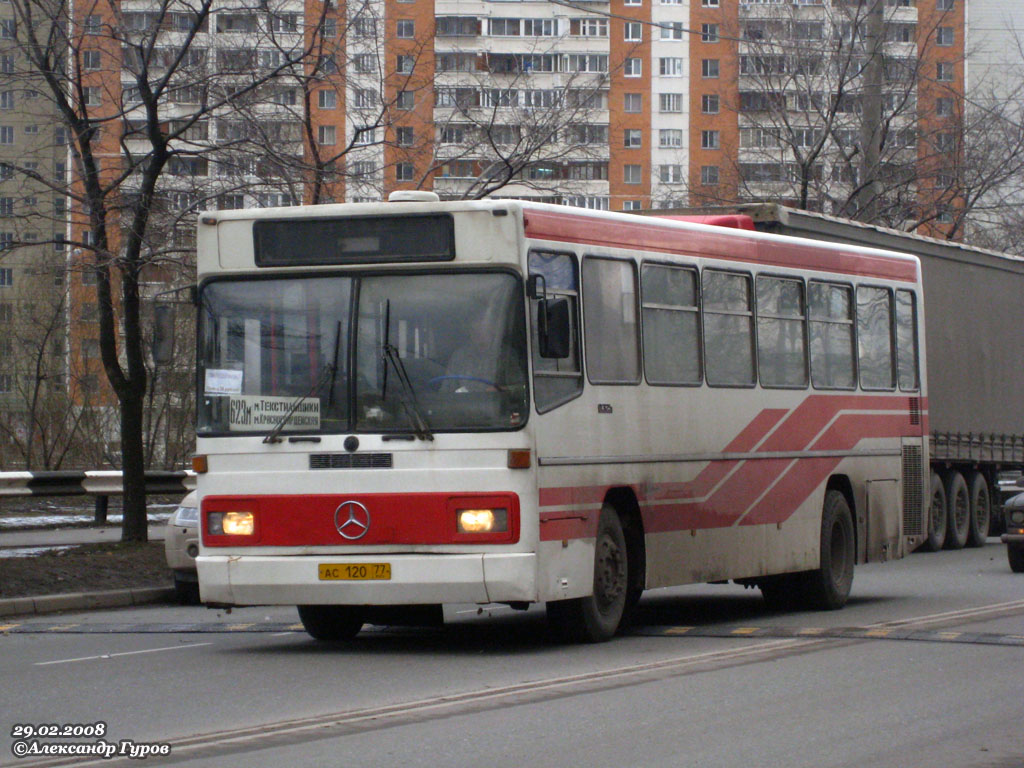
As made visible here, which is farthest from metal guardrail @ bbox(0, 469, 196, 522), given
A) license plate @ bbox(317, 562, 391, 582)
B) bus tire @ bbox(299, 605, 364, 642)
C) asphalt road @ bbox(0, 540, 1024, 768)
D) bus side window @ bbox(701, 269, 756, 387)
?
license plate @ bbox(317, 562, 391, 582)

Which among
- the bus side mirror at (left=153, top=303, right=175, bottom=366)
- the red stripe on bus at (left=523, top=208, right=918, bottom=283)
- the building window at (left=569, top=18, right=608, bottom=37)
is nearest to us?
the red stripe on bus at (left=523, top=208, right=918, bottom=283)

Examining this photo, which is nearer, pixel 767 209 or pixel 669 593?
pixel 669 593

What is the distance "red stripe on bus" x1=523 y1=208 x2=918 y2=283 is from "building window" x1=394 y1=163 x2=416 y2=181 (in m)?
8.79

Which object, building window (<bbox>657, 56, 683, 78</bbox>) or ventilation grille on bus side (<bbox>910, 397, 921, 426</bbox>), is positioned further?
building window (<bbox>657, 56, 683, 78</bbox>)

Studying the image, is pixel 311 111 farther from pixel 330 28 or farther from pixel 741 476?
pixel 741 476

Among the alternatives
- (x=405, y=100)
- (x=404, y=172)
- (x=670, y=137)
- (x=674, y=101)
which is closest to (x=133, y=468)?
(x=405, y=100)

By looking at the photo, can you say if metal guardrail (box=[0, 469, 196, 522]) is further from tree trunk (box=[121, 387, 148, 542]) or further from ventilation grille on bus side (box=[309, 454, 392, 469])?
ventilation grille on bus side (box=[309, 454, 392, 469])

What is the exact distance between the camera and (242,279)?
11.9 metres

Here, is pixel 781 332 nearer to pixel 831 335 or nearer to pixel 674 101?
pixel 831 335

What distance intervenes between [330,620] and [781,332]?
4.72 m

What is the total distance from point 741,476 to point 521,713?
220 inches

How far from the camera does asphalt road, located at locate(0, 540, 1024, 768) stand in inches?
308

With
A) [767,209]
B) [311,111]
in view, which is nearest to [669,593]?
[767,209]

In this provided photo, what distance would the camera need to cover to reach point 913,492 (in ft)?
55.1
